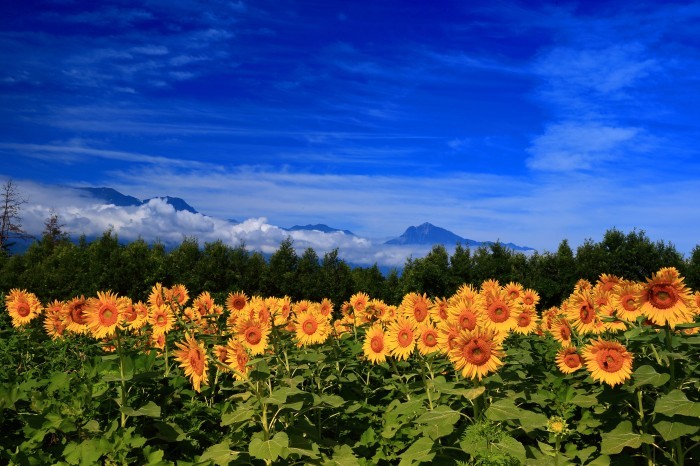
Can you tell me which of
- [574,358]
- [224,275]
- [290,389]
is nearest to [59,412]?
[290,389]

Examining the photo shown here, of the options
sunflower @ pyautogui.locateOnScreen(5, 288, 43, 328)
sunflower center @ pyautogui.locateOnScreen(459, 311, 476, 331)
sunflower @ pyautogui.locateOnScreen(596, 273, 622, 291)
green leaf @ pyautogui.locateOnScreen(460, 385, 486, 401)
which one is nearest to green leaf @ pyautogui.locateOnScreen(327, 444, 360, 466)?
green leaf @ pyautogui.locateOnScreen(460, 385, 486, 401)

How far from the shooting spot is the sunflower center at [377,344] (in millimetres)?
5674

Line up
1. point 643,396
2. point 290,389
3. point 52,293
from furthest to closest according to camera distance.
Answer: point 52,293 → point 643,396 → point 290,389

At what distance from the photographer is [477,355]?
174 inches

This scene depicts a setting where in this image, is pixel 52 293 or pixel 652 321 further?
pixel 52 293

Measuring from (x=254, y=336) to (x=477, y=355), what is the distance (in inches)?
82.2

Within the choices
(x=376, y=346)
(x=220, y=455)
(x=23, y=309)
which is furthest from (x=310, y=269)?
(x=220, y=455)

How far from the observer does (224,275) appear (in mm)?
28250

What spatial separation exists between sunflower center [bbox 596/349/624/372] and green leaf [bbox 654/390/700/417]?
0.45 meters

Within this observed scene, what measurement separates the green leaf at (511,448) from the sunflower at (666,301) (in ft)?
4.83

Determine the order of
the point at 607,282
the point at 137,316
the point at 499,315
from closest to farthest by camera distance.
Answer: the point at 499,315 → the point at 607,282 → the point at 137,316

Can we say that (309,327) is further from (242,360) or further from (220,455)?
(220,455)

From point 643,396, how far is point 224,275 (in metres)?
24.8

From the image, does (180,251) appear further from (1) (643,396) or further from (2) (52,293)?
(1) (643,396)
